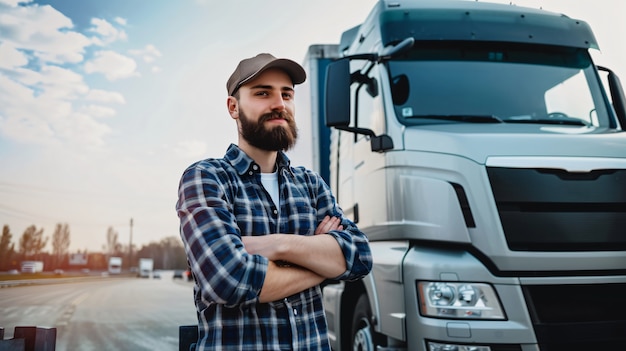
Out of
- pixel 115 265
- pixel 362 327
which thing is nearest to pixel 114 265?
pixel 115 265

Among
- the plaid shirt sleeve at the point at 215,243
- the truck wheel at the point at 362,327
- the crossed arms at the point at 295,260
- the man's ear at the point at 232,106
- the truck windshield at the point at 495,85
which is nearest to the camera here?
the plaid shirt sleeve at the point at 215,243

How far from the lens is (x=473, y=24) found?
441 cm

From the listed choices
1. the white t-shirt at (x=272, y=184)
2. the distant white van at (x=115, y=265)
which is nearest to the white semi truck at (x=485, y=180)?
the white t-shirt at (x=272, y=184)

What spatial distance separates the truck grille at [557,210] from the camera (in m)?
3.43

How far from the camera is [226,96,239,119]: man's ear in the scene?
91.6 inches

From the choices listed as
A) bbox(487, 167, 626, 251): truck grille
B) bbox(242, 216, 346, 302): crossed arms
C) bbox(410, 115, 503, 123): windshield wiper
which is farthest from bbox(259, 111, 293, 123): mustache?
bbox(410, 115, 503, 123): windshield wiper

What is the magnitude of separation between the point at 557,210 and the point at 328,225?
6.05 feet

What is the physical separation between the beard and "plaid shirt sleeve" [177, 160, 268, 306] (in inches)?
8.8

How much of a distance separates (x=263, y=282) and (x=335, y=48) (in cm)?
490

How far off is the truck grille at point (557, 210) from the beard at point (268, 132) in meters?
1.77

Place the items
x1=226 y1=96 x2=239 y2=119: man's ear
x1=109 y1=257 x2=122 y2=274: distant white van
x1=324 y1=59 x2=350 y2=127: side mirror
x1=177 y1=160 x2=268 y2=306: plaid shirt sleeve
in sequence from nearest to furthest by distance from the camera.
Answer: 1. x1=177 y1=160 x2=268 y2=306: plaid shirt sleeve
2. x1=226 y1=96 x2=239 y2=119: man's ear
3. x1=324 y1=59 x2=350 y2=127: side mirror
4. x1=109 y1=257 x2=122 y2=274: distant white van

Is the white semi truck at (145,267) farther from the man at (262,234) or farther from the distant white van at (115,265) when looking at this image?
the man at (262,234)

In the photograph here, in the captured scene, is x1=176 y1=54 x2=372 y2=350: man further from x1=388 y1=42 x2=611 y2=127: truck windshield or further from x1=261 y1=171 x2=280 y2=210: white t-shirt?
x1=388 y1=42 x2=611 y2=127: truck windshield

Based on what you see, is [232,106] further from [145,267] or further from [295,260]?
[145,267]
